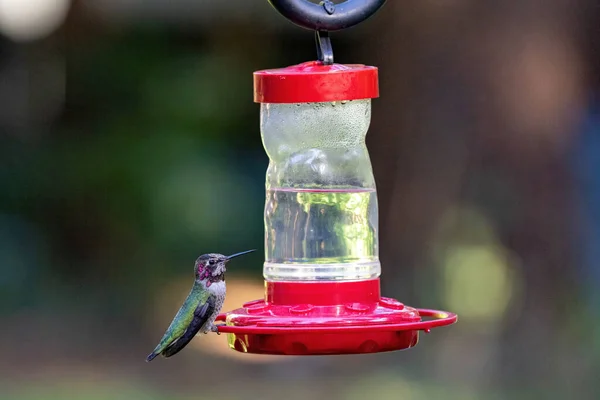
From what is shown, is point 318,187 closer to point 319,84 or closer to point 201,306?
point 319,84

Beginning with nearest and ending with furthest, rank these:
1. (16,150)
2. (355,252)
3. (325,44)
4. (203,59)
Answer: (325,44), (355,252), (203,59), (16,150)

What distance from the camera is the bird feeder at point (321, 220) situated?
2.85 metres

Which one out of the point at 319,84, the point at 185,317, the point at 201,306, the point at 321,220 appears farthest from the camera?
the point at 185,317

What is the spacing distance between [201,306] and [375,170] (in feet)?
17.1

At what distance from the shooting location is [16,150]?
9.50 m

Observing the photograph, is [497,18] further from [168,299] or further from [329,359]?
[168,299]

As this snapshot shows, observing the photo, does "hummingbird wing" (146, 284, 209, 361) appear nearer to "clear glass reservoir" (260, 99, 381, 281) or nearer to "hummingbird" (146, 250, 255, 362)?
"hummingbird" (146, 250, 255, 362)

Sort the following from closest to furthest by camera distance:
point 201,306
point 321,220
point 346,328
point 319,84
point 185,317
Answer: point 346,328
point 319,84
point 321,220
point 201,306
point 185,317

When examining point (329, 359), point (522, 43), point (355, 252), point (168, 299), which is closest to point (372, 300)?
point (355, 252)

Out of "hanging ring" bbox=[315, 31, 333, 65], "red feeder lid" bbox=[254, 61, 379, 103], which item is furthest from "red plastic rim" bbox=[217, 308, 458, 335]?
"hanging ring" bbox=[315, 31, 333, 65]

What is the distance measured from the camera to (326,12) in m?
2.84

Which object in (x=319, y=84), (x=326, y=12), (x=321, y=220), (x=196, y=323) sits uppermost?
(x=326, y=12)

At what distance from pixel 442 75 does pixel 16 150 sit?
3.27 metres

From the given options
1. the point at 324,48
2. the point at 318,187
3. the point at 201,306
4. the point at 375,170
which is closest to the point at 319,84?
the point at 324,48
